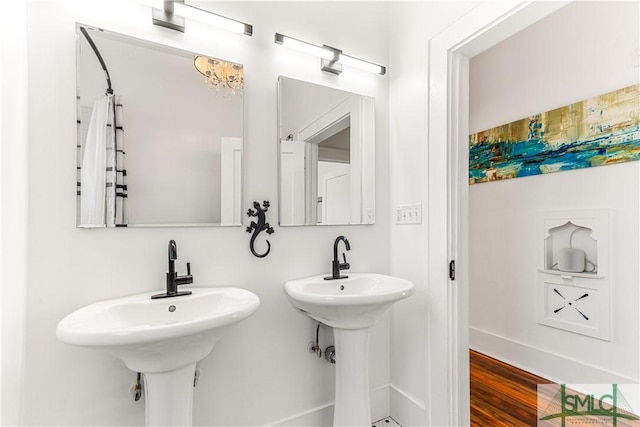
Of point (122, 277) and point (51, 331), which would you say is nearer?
point (51, 331)

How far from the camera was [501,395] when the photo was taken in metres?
2.01

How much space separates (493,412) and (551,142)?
1.79m

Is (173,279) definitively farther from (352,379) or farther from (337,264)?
(352,379)

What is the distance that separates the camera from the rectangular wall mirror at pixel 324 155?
158cm

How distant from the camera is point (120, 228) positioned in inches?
48.7

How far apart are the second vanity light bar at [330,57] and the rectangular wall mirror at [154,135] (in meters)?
0.29

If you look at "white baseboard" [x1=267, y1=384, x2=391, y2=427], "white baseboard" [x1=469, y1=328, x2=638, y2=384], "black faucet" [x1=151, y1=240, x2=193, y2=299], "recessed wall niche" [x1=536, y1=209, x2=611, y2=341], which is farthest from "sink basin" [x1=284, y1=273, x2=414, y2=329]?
"white baseboard" [x1=469, y1=328, x2=638, y2=384]

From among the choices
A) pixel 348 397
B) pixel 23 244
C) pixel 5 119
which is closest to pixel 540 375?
pixel 348 397

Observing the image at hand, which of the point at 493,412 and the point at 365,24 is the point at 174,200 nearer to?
the point at 365,24

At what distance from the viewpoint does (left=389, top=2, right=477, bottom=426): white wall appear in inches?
64.1

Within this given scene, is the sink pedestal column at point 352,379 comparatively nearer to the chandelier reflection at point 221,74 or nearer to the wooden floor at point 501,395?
the wooden floor at point 501,395

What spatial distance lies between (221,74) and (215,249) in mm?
795

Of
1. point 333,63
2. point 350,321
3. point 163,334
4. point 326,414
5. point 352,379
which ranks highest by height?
point 333,63

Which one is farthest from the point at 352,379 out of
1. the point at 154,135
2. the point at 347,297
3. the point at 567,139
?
the point at 567,139
